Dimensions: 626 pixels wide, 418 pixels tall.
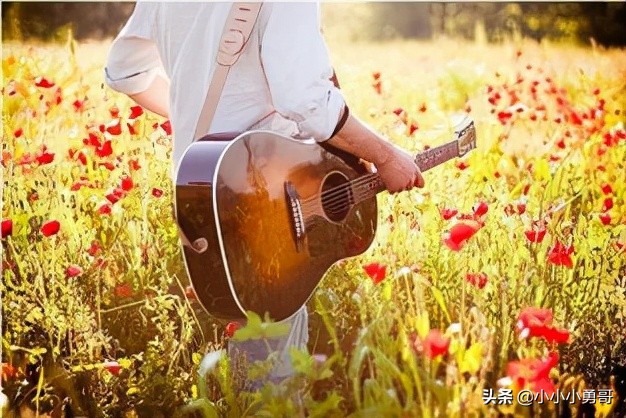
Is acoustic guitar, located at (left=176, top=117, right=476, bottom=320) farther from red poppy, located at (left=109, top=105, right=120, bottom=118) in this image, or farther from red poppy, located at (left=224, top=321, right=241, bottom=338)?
red poppy, located at (left=109, top=105, right=120, bottom=118)

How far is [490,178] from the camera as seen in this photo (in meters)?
2.49

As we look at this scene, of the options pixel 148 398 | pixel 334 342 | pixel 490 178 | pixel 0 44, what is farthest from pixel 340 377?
pixel 0 44

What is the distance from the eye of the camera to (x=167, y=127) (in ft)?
7.80

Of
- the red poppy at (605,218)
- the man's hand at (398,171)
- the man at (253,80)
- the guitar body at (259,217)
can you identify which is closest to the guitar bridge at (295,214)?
the guitar body at (259,217)

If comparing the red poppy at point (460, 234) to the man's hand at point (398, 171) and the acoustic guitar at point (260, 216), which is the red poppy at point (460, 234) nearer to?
the man's hand at point (398, 171)

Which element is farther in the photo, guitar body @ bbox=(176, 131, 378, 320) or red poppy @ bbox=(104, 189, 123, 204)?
red poppy @ bbox=(104, 189, 123, 204)

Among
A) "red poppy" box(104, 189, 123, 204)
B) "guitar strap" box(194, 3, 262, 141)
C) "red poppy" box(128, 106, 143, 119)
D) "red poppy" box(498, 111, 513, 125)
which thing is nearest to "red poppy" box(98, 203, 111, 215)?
"red poppy" box(104, 189, 123, 204)

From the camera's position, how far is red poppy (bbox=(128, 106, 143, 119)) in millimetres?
2386

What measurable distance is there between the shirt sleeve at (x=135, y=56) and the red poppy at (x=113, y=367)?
2.32ft

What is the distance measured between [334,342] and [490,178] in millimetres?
612

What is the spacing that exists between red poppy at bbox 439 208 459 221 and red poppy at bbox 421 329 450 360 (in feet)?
0.98

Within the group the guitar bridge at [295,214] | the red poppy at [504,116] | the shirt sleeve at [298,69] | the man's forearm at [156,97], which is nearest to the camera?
the shirt sleeve at [298,69]

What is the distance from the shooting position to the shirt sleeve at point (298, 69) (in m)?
2.02

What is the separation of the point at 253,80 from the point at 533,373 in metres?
1.02
